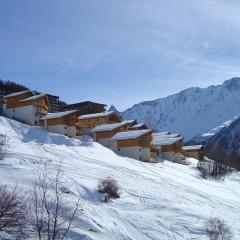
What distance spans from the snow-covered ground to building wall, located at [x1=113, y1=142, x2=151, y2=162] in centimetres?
1461

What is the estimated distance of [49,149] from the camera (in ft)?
183

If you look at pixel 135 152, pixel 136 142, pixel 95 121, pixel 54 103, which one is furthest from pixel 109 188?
pixel 54 103

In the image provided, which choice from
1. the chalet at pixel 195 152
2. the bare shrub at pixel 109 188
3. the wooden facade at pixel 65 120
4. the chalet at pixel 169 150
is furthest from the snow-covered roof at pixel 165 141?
the bare shrub at pixel 109 188

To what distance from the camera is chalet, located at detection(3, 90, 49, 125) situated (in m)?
77.2

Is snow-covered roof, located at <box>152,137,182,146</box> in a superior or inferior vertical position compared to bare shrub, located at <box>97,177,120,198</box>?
superior

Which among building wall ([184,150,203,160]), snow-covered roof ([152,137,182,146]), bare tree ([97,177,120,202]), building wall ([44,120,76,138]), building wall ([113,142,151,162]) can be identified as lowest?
building wall ([184,150,203,160])

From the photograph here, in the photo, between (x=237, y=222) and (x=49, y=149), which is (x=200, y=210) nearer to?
(x=237, y=222)

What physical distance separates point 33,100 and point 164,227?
153 feet

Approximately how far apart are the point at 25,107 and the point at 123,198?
41.5 metres

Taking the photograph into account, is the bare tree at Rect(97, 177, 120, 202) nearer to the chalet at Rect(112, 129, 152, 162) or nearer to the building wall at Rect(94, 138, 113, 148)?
the chalet at Rect(112, 129, 152, 162)

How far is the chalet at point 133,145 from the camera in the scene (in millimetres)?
78062

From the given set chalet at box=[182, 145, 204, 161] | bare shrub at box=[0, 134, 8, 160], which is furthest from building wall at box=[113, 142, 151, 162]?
chalet at box=[182, 145, 204, 161]

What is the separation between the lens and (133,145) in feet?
256

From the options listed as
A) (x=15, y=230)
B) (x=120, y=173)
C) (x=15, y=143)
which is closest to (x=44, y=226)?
(x=15, y=230)
